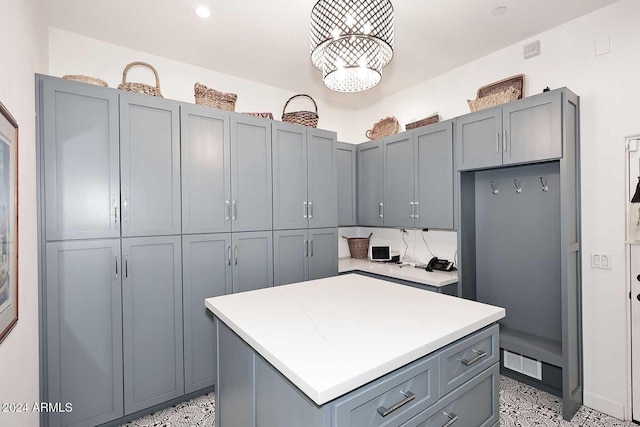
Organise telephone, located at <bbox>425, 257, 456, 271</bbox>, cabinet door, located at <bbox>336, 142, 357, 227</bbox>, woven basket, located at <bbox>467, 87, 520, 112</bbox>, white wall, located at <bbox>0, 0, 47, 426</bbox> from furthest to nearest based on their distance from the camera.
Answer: cabinet door, located at <bbox>336, 142, 357, 227</bbox>
telephone, located at <bbox>425, 257, 456, 271</bbox>
woven basket, located at <bbox>467, 87, 520, 112</bbox>
white wall, located at <bbox>0, 0, 47, 426</bbox>

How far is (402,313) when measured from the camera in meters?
1.58

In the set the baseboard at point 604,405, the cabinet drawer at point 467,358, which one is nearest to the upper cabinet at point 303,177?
the cabinet drawer at point 467,358

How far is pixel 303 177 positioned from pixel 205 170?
3.27 feet

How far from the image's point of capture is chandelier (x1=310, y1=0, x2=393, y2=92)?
4.81ft

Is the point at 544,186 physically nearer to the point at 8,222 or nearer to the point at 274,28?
the point at 274,28

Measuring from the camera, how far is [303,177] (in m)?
3.26

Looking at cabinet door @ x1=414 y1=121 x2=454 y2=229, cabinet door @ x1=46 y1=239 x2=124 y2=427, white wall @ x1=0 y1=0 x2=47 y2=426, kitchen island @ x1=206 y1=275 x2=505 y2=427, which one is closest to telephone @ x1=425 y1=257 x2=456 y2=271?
cabinet door @ x1=414 y1=121 x2=454 y2=229

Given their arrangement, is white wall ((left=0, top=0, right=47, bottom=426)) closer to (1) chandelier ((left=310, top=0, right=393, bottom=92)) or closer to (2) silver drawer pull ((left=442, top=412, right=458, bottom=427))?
(1) chandelier ((left=310, top=0, right=393, bottom=92))

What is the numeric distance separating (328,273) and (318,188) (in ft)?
3.07

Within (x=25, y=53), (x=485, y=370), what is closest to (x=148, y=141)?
(x=25, y=53)

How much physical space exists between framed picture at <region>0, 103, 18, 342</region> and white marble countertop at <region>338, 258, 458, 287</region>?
2.74 meters

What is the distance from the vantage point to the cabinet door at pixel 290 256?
306cm

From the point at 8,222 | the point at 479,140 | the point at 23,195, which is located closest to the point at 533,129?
the point at 479,140

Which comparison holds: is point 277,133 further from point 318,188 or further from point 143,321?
point 143,321
